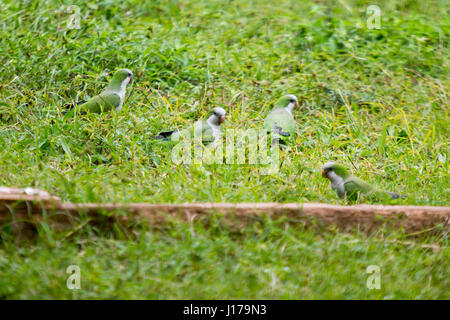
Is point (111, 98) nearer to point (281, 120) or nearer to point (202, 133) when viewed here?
point (202, 133)

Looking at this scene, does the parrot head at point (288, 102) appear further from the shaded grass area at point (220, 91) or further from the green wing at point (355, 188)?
the green wing at point (355, 188)

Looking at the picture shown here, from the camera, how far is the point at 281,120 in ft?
16.8

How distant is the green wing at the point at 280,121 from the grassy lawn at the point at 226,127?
17cm

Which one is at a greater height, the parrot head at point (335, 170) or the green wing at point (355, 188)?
the parrot head at point (335, 170)

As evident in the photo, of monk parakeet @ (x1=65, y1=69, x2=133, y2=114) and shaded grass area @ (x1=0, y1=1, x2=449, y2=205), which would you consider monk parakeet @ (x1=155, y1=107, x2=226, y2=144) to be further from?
monk parakeet @ (x1=65, y1=69, x2=133, y2=114)

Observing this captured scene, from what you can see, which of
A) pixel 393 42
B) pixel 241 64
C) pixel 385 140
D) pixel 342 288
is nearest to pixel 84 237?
pixel 342 288

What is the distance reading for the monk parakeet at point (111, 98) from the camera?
5.02 metres

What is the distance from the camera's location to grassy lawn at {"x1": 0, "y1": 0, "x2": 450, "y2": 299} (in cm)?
325

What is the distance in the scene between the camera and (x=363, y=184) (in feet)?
13.6

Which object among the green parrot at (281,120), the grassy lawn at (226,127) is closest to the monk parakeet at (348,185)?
the grassy lawn at (226,127)

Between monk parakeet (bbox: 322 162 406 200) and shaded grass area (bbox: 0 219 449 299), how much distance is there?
1.55 feet

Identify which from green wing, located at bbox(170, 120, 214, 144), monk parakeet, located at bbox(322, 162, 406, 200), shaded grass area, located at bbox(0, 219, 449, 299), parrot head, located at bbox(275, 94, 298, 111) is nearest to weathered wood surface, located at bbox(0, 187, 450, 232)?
shaded grass area, located at bbox(0, 219, 449, 299)
